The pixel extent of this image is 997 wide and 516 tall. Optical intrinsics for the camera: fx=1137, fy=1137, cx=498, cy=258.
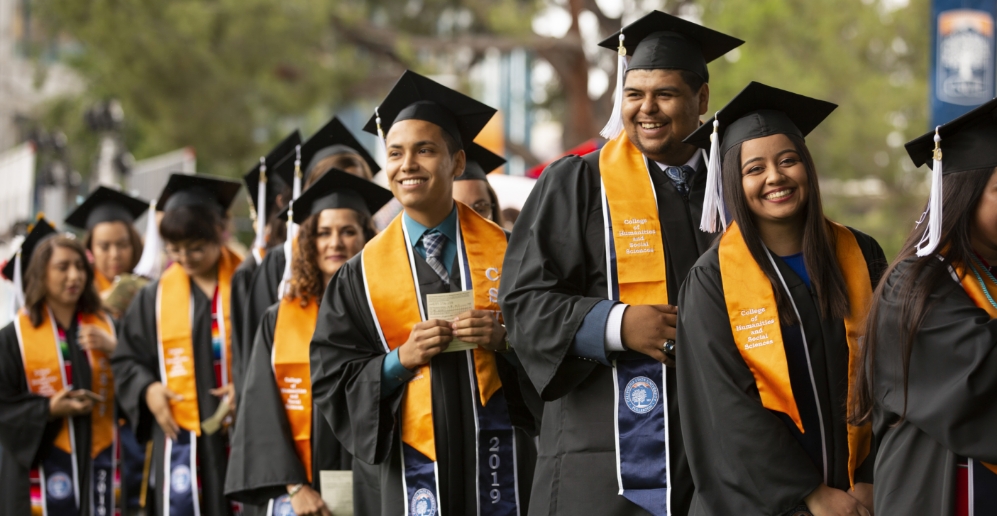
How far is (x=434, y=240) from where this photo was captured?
401 cm

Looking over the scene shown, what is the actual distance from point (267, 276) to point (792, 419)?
122 inches

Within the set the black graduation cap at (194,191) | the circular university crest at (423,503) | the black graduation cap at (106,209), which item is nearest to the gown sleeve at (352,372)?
the circular university crest at (423,503)

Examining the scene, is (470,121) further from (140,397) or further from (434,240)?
(140,397)

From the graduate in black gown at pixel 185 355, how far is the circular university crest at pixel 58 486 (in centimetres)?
53

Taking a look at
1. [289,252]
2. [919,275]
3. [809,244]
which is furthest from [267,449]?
[919,275]

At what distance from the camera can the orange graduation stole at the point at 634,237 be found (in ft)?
10.8

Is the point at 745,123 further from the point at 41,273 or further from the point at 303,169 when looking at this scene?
the point at 41,273

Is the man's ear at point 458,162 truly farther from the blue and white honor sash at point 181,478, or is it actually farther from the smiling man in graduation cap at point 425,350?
the blue and white honor sash at point 181,478

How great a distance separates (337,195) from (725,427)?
2.46 metres

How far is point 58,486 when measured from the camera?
600 cm

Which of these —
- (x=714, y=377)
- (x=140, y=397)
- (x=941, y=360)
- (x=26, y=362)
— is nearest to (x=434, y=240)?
(x=714, y=377)

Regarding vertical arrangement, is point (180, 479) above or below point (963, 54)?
below

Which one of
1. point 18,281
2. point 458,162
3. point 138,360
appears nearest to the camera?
point 458,162

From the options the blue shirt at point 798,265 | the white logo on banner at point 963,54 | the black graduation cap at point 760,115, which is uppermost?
the white logo on banner at point 963,54
